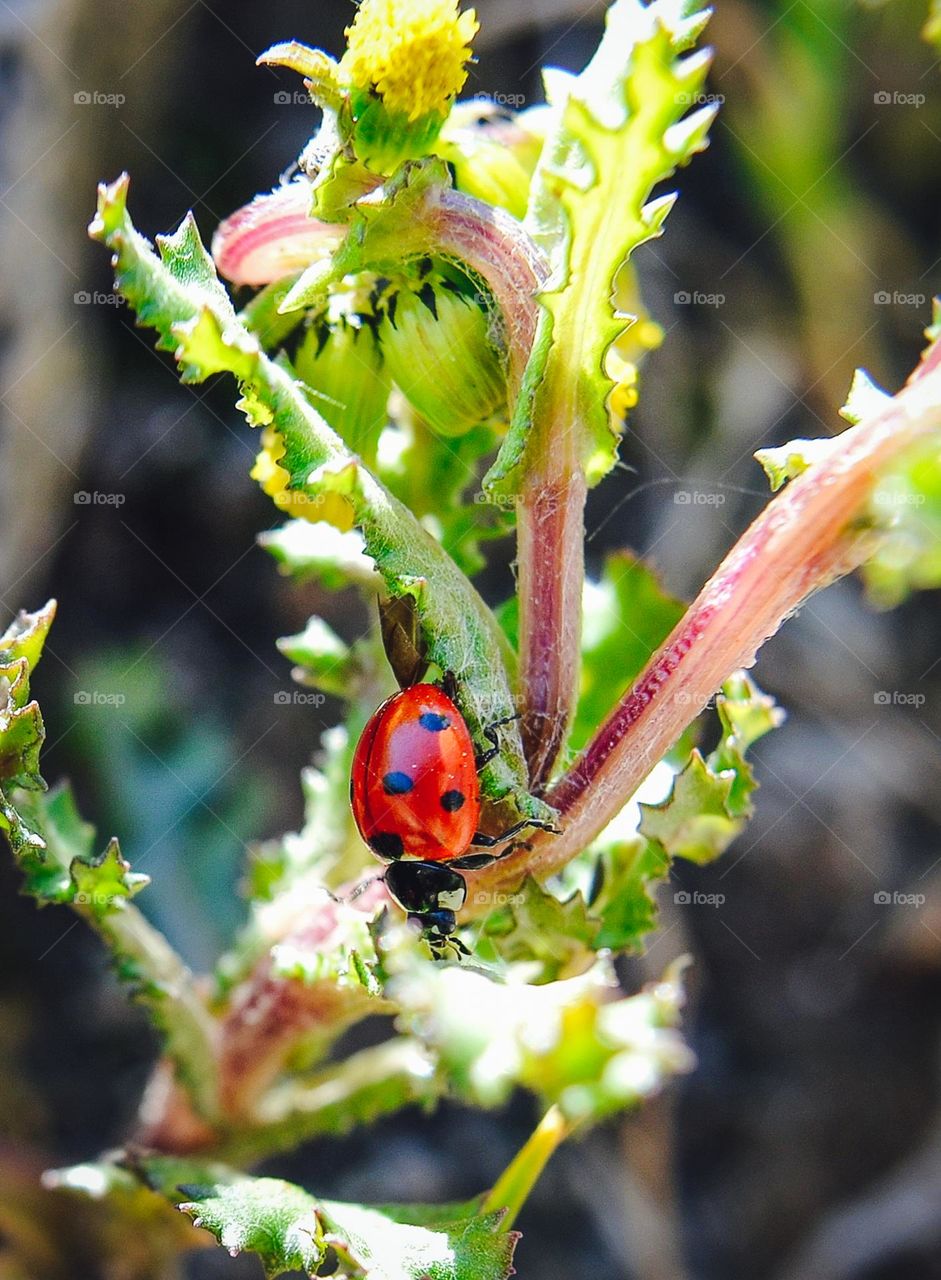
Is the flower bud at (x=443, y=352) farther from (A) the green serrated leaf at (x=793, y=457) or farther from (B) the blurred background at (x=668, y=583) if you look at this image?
(B) the blurred background at (x=668, y=583)

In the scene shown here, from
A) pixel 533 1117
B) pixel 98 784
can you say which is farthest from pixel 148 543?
pixel 533 1117

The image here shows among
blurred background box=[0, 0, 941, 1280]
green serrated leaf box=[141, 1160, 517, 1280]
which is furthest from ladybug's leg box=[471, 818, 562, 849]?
blurred background box=[0, 0, 941, 1280]

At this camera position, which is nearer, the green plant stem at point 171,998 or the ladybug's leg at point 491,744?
the ladybug's leg at point 491,744

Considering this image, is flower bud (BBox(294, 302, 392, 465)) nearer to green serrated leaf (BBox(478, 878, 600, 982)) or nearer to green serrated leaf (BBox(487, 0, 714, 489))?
green serrated leaf (BBox(487, 0, 714, 489))

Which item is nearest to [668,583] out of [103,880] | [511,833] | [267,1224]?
[511,833]

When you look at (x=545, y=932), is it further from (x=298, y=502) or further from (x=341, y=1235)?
(x=298, y=502)

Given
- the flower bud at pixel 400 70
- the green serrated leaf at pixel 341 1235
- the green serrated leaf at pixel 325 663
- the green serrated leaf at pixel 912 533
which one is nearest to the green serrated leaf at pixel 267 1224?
the green serrated leaf at pixel 341 1235
